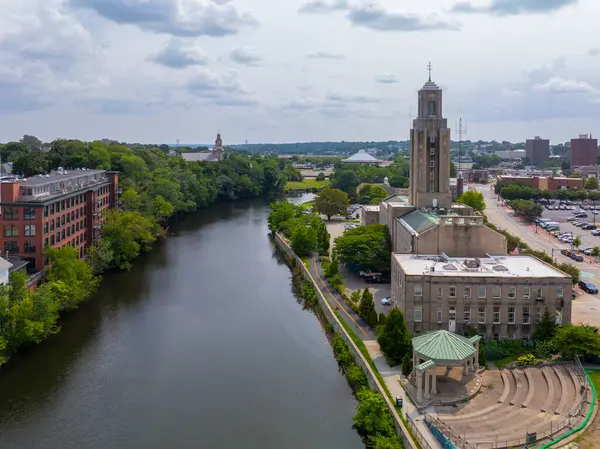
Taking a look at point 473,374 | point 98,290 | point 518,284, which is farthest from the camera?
point 98,290

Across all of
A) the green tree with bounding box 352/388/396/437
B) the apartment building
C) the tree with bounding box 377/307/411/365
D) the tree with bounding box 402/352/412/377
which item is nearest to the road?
the apartment building

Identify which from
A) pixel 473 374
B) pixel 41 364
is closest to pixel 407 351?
pixel 473 374

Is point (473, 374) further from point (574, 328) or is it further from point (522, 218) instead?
point (522, 218)

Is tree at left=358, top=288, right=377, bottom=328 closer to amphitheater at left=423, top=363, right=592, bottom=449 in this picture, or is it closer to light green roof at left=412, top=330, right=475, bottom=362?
light green roof at left=412, top=330, right=475, bottom=362

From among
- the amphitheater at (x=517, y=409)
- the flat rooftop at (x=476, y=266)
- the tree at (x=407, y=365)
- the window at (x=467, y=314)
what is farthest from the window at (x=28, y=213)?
the amphitheater at (x=517, y=409)

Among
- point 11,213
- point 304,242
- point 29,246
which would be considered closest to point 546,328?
point 304,242

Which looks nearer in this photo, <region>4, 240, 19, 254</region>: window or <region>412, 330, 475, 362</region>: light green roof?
<region>412, 330, 475, 362</region>: light green roof
